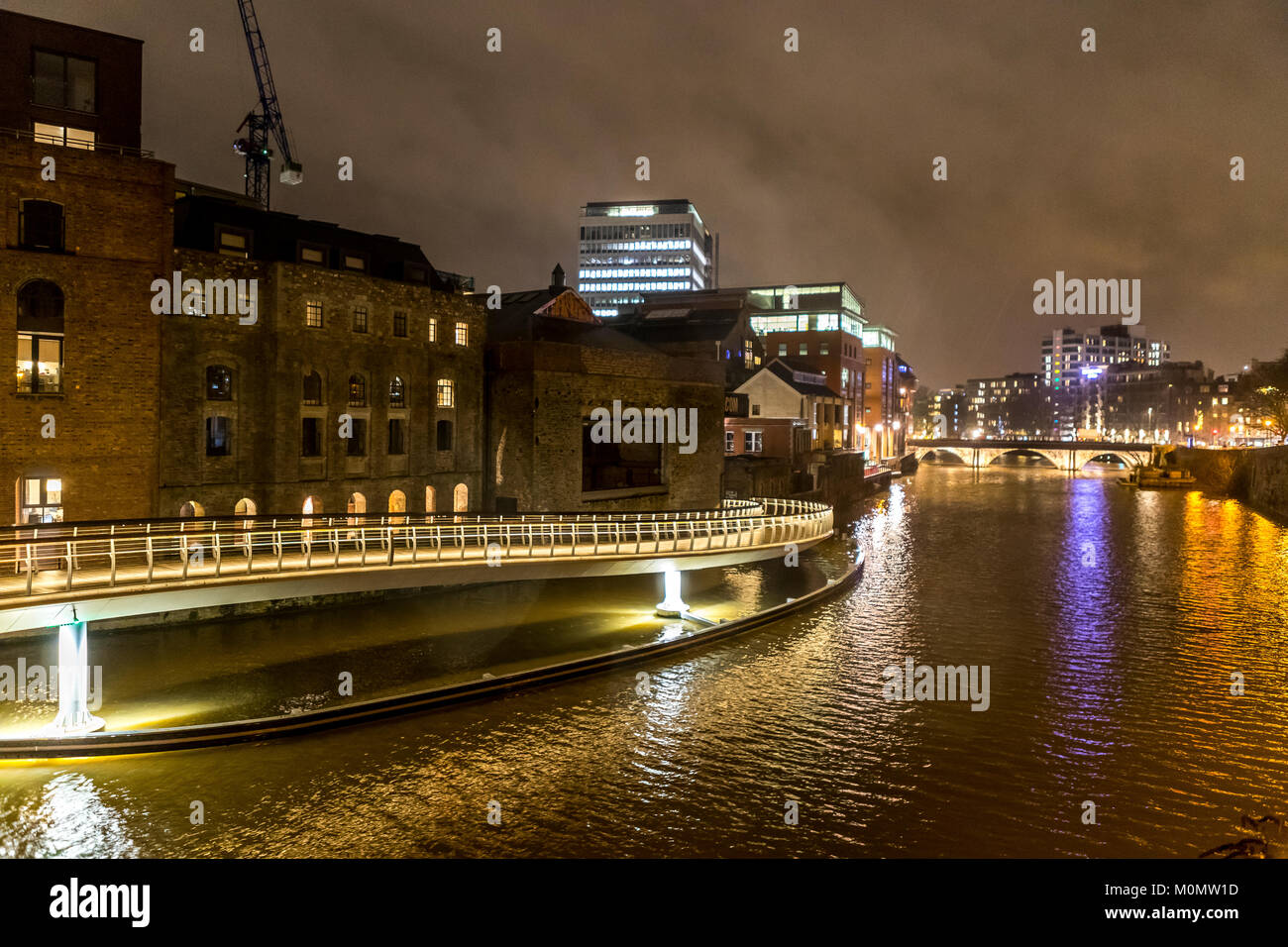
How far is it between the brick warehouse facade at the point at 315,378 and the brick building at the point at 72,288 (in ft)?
3.33

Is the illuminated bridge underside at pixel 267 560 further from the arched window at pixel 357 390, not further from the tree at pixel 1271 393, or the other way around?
the tree at pixel 1271 393

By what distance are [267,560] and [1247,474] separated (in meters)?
89.3

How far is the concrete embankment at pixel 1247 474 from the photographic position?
67.2 m

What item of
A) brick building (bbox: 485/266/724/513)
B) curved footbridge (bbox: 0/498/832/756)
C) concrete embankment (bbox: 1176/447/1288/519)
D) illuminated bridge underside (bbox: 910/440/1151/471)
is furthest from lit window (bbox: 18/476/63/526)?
illuminated bridge underside (bbox: 910/440/1151/471)

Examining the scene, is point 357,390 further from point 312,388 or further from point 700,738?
point 700,738

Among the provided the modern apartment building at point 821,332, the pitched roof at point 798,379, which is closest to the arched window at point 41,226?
the pitched roof at point 798,379

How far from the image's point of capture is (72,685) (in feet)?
56.6

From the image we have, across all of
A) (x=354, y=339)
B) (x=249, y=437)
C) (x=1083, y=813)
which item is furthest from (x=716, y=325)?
(x=1083, y=813)

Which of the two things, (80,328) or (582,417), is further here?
(582,417)

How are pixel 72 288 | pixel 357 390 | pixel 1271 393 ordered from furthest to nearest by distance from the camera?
pixel 1271 393, pixel 357 390, pixel 72 288


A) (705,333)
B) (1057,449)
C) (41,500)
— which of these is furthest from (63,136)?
(1057,449)

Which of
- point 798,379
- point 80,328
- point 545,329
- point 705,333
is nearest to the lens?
point 80,328

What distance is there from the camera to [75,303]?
2680cm

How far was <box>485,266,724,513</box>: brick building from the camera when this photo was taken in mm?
38562
